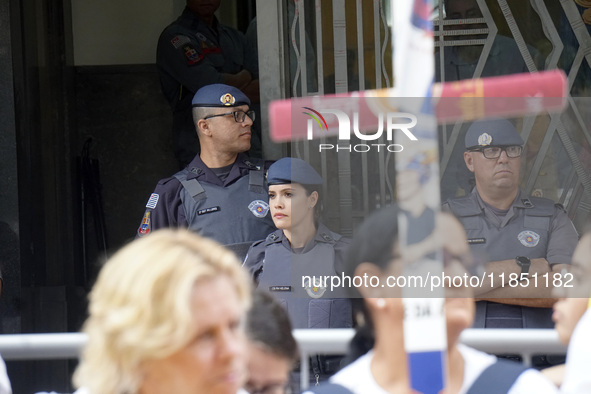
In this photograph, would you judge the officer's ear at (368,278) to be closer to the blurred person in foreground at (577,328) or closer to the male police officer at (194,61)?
the blurred person in foreground at (577,328)

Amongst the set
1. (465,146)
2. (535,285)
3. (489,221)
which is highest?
(465,146)

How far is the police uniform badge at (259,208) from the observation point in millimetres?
4426

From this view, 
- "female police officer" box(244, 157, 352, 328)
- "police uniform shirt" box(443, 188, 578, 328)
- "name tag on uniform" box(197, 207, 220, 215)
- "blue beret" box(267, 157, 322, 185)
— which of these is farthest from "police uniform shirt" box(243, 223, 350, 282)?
"police uniform shirt" box(443, 188, 578, 328)

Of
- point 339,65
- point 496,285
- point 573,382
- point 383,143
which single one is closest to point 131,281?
point 573,382

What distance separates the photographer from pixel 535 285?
3693 mm

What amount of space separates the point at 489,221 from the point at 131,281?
2.41 meters

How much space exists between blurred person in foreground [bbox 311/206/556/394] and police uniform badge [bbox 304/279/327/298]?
74.3 inches

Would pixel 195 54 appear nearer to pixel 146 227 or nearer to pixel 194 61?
pixel 194 61

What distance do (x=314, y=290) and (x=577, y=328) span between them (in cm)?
200

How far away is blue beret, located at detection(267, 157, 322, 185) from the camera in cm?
409

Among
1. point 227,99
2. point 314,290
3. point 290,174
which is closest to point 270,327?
point 314,290

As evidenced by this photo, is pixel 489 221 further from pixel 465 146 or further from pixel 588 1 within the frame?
pixel 588 1

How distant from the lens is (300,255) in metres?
3.92

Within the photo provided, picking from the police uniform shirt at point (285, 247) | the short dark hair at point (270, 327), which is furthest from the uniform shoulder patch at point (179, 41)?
the short dark hair at point (270, 327)
